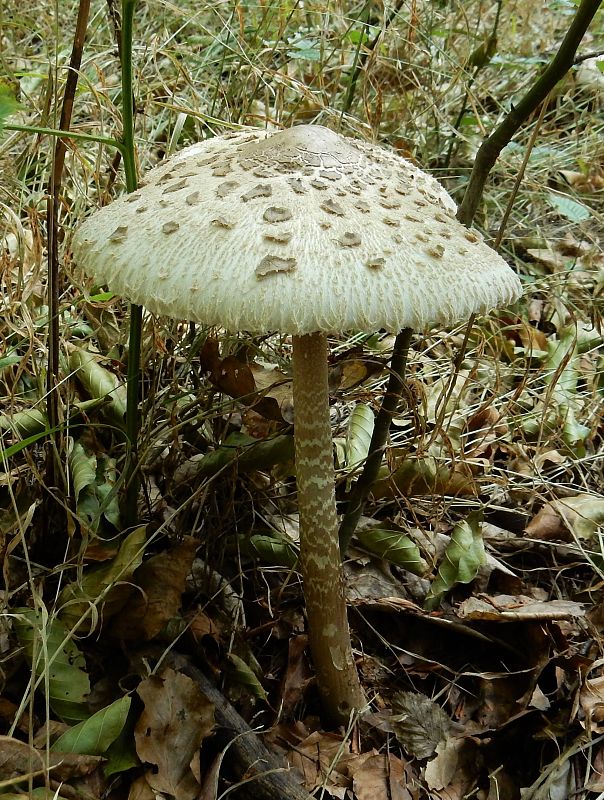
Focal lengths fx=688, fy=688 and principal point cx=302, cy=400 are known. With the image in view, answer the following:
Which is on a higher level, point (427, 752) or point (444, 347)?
point (444, 347)

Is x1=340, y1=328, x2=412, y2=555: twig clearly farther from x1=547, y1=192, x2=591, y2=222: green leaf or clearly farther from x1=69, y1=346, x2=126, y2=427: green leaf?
x1=547, y1=192, x2=591, y2=222: green leaf

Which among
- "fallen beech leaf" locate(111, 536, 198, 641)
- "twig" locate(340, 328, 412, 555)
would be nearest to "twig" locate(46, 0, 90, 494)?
"fallen beech leaf" locate(111, 536, 198, 641)

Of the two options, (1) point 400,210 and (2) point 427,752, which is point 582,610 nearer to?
(2) point 427,752

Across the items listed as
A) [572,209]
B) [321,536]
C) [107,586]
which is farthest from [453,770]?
[572,209]

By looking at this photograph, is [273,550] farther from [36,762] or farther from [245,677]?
[36,762]

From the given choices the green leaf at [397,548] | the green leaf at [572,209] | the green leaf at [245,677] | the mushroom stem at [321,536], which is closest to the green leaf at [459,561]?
the green leaf at [397,548]

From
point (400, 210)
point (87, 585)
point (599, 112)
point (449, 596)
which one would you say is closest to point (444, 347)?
point (449, 596)
